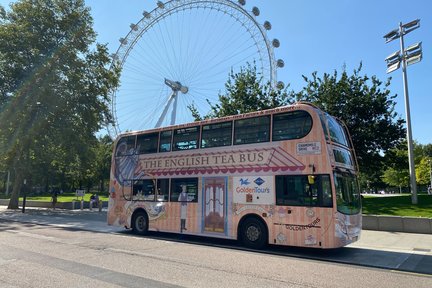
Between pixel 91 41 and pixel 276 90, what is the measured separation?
17175mm

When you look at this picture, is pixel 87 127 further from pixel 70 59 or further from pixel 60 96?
pixel 70 59

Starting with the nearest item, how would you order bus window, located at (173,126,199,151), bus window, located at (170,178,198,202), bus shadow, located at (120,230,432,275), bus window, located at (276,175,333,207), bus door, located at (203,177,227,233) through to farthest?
bus shadow, located at (120,230,432,275) < bus window, located at (276,175,333,207) < bus door, located at (203,177,227,233) < bus window, located at (170,178,198,202) < bus window, located at (173,126,199,151)

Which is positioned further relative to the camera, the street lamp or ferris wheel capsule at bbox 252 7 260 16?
ferris wheel capsule at bbox 252 7 260 16

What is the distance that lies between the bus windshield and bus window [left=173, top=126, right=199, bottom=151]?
5.61 metres

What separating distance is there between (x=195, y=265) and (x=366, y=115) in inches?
868

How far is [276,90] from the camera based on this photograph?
100ft

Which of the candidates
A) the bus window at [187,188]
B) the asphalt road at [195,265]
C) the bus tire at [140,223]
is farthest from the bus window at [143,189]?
the asphalt road at [195,265]

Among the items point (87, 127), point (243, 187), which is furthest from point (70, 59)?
point (243, 187)

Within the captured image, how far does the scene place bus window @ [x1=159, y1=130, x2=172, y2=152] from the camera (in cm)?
1486

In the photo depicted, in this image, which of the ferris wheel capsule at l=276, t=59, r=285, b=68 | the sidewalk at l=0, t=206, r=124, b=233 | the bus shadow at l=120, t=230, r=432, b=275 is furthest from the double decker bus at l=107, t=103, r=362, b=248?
the ferris wheel capsule at l=276, t=59, r=285, b=68

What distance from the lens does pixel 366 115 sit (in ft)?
87.4

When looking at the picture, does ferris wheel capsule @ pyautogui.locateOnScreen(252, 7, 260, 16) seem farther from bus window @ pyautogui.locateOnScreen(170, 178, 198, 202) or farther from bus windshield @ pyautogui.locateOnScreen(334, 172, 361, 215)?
bus windshield @ pyautogui.locateOnScreen(334, 172, 361, 215)

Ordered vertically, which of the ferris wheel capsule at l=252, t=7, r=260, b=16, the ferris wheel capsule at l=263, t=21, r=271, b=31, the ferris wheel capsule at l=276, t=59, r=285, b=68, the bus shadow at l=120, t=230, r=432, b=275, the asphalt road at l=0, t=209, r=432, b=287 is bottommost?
the bus shadow at l=120, t=230, r=432, b=275

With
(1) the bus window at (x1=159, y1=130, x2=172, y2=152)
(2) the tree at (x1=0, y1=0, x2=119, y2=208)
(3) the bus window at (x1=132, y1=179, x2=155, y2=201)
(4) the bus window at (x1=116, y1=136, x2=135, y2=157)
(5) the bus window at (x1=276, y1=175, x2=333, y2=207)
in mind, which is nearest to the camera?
(5) the bus window at (x1=276, y1=175, x2=333, y2=207)
